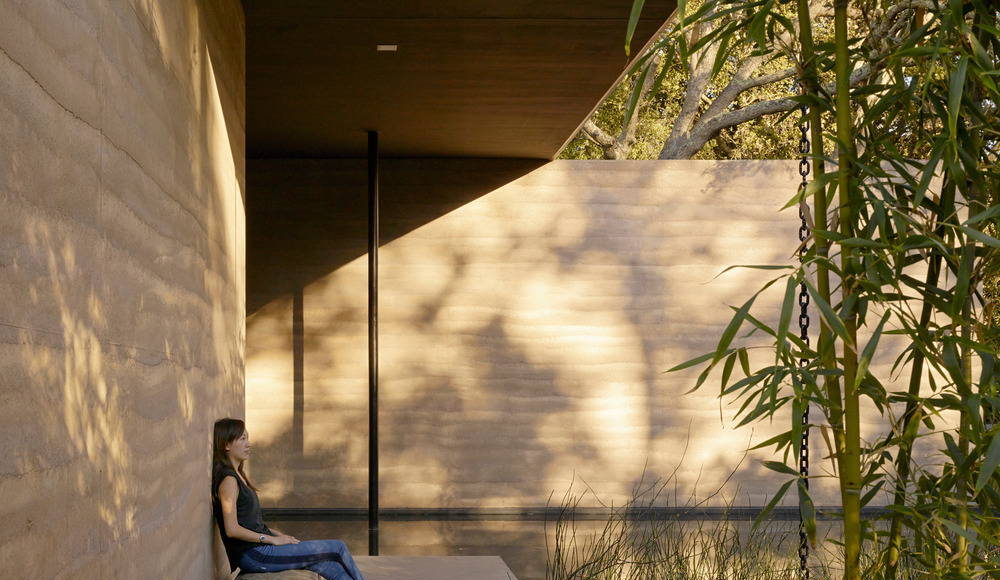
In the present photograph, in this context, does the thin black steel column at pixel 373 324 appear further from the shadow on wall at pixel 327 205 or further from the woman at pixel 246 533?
the woman at pixel 246 533

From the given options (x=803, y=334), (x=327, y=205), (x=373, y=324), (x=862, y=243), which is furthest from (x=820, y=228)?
(x=327, y=205)

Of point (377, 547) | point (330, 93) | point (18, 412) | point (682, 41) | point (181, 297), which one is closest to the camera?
point (18, 412)

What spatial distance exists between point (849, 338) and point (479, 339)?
16.7 feet

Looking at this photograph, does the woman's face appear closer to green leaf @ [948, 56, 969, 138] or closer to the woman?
the woman

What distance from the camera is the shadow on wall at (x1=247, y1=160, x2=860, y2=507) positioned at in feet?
24.0

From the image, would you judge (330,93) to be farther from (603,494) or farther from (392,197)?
(603,494)

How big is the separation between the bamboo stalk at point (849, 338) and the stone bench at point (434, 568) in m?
2.32

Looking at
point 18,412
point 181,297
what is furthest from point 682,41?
point 18,412

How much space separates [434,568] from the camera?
472 centimetres

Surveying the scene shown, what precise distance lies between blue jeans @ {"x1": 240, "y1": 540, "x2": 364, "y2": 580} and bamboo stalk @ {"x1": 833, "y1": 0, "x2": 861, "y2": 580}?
1.87 metres

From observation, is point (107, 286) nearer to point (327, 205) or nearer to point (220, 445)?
point (220, 445)

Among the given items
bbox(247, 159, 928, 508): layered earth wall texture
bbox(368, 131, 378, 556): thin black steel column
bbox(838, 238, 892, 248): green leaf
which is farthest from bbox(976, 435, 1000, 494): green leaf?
bbox(247, 159, 928, 508): layered earth wall texture

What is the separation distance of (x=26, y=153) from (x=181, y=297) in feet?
4.10

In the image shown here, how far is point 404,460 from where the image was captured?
729 cm
